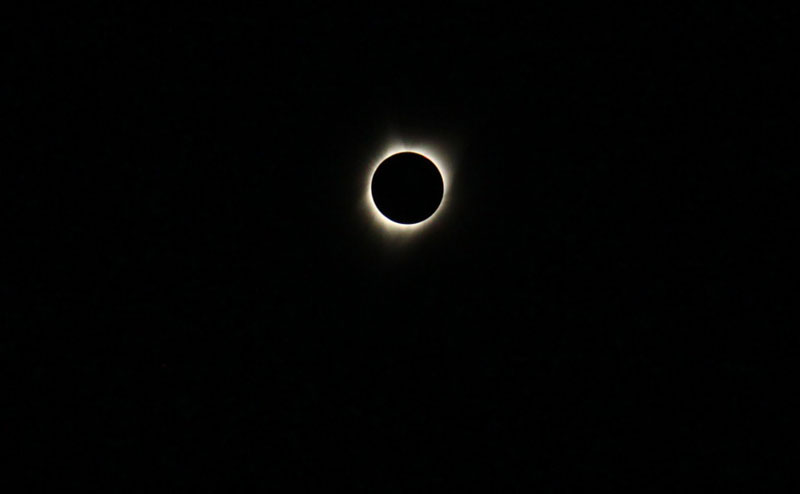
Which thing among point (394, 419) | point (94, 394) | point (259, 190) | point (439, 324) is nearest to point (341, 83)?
point (259, 190)

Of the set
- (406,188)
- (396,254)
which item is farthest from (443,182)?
(396,254)

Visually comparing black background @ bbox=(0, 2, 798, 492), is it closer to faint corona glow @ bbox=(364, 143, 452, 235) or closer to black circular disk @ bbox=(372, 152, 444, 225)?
faint corona glow @ bbox=(364, 143, 452, 235)

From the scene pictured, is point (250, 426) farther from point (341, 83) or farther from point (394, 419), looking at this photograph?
point (341, 83)

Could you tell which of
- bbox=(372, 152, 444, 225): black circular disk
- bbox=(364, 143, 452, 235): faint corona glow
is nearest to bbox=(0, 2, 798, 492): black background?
bbox=(364, 143, 452, 235): faint corona glow

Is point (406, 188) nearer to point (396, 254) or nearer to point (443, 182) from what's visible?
point (443, 182)

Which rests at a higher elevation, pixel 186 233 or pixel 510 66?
pixel 510 66
